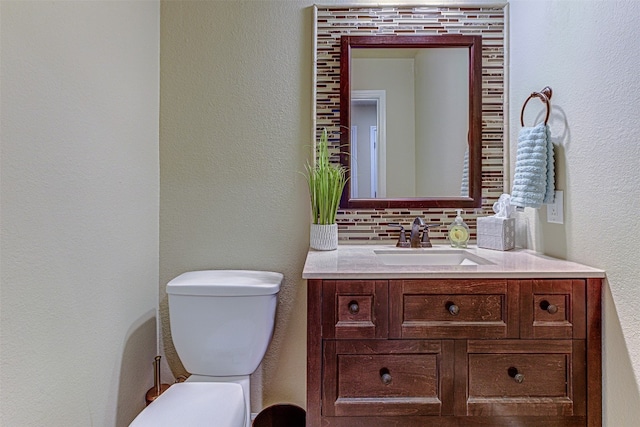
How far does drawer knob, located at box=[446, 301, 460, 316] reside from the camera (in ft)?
3.58

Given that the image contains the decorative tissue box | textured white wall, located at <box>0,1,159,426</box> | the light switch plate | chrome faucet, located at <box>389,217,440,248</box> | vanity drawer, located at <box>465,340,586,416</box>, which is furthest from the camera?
chrome faucet, located at <box>389,217,440,248</box>

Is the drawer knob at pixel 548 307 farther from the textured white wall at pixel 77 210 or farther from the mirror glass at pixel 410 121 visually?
the textured white wall at pixel 77 210

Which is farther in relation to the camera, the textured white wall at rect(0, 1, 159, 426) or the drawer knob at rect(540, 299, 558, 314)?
the drawer knob at rect(540, 299, 558, 314)

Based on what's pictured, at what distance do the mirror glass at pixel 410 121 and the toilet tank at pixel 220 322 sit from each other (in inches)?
23.9

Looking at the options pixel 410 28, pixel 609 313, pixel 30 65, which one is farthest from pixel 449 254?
pixel 30 65

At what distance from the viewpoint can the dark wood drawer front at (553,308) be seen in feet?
3.55

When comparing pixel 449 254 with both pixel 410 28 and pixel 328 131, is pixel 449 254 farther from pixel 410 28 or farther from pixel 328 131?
pixel 410 28

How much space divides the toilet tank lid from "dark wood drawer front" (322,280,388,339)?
1.29 feet

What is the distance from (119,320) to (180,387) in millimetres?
370

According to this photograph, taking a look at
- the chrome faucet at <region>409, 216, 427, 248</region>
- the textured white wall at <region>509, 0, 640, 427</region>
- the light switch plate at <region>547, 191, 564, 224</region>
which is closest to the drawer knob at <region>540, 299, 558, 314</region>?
the textured white wall at <region>509, 0, 640, 427</region>

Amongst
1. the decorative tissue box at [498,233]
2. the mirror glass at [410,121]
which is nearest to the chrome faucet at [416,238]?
the mirror glass at [410,121]

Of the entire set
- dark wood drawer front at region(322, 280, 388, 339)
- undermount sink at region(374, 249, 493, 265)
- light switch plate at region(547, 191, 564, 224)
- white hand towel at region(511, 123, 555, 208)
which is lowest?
dark wood drawer front at region(322, 280, 388, 339)

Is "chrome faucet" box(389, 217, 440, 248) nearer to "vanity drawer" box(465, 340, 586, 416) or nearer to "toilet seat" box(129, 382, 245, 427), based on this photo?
"vanity drawer" box(465, 340, 586, 416)

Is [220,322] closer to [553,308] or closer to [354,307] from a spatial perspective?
[354,307]
